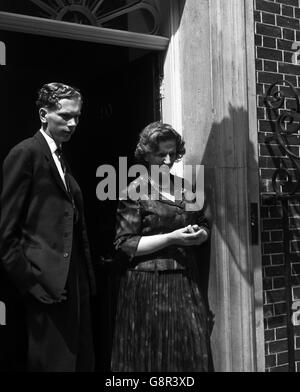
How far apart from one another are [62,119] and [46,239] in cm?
68

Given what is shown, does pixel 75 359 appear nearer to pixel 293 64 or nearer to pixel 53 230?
pixel 53 230

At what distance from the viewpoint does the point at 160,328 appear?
3.44 metres

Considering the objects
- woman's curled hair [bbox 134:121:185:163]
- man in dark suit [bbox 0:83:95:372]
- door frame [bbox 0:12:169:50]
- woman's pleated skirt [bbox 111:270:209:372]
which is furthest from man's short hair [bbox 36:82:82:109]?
woman's pleated skirt [bbox 111:270:209:372]

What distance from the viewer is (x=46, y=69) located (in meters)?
4.59

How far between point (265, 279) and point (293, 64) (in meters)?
1.69

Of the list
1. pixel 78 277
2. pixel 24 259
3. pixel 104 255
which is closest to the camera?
pixel 24 259

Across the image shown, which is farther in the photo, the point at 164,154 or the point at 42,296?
the point at 164,154

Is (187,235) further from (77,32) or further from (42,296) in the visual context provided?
(77,32)

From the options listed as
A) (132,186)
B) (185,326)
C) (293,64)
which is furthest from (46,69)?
(185,326)

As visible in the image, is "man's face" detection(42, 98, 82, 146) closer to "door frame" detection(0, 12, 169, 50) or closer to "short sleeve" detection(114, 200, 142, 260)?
"short sleeve" detection(114, 200, 142, 260)

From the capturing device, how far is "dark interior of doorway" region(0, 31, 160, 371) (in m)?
4.33

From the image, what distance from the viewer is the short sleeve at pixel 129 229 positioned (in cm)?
345

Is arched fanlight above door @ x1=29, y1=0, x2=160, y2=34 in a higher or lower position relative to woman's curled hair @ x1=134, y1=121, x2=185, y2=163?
higher

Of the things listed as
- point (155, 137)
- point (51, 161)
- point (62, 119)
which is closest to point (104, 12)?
point (155, 137)
